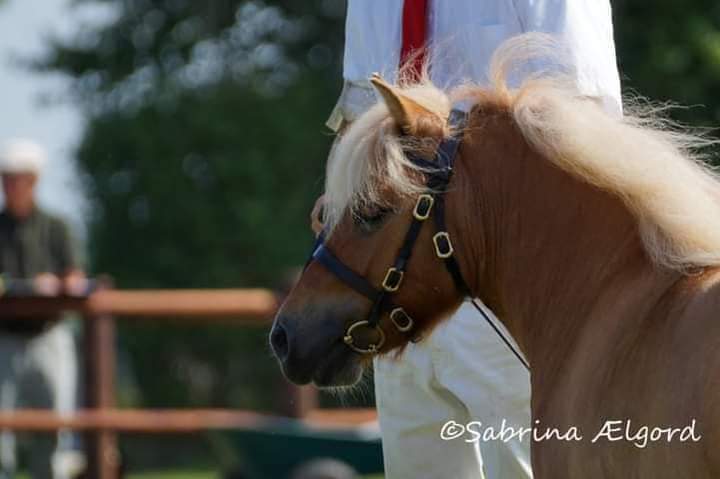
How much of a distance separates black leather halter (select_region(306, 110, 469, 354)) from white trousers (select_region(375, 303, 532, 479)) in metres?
0.33

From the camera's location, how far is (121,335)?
17.7 metres

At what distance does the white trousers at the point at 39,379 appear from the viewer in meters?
9.62

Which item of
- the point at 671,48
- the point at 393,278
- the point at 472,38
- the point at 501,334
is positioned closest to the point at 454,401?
the point at 501,334

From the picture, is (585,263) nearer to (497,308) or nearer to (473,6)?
(497,308)

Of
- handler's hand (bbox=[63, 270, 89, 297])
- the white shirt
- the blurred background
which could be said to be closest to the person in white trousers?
the white shirt

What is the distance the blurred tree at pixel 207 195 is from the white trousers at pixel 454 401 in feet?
39.1

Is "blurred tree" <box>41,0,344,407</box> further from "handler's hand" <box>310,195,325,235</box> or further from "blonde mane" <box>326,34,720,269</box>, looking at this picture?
"blonde mane" <box>326,34,720,269</box>

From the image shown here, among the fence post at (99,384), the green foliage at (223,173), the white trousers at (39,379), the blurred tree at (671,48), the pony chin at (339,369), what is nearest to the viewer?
the pony chin at (339,369)

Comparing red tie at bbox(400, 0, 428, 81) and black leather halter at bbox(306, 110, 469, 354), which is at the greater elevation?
red tie at bbox(400, 0, 428, 81)

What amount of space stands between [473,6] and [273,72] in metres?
14.4

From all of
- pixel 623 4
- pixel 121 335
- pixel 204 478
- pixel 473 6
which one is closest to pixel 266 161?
pixel 121 335

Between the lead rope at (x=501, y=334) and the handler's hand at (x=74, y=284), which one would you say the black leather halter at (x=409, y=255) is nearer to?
the lead rope at (x=501, y=334)

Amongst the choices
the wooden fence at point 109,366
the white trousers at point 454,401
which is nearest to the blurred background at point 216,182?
the wooden fence at point 109,366

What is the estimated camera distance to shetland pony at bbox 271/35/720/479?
3533 millimetres
